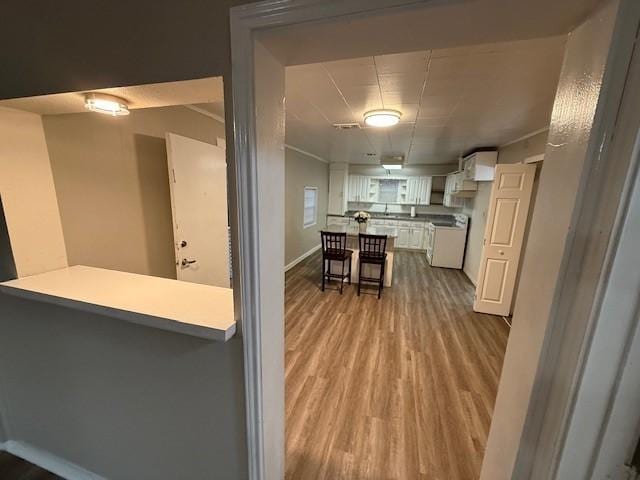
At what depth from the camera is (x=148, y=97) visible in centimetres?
94

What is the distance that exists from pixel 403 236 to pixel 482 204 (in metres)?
2.58

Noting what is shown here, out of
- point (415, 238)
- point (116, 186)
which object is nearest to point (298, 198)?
point (415, 238)

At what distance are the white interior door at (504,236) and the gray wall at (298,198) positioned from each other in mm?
3099

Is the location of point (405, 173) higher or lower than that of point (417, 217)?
higher

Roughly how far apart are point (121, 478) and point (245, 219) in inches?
63.5

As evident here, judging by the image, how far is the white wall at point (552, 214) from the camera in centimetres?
55

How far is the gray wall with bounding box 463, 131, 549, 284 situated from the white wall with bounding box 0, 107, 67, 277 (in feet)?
14.1

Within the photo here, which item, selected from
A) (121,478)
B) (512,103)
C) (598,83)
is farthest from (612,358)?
(512,103)

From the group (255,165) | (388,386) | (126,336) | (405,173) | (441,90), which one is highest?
(441,90)

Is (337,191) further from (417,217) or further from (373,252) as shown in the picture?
(373,252)

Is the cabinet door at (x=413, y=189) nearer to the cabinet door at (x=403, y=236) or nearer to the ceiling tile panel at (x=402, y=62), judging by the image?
the cabinet door at (x=403, y=236)

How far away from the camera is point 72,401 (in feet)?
4.17

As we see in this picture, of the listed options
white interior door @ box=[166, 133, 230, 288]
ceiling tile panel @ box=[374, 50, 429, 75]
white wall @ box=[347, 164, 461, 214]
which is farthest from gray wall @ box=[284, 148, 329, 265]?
ceiling tile panel @ box=[374, 50, 429, 75]

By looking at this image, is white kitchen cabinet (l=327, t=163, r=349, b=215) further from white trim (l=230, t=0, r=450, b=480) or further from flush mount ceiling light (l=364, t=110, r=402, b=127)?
white trim (l=230, t=0, r=450, b=480)
